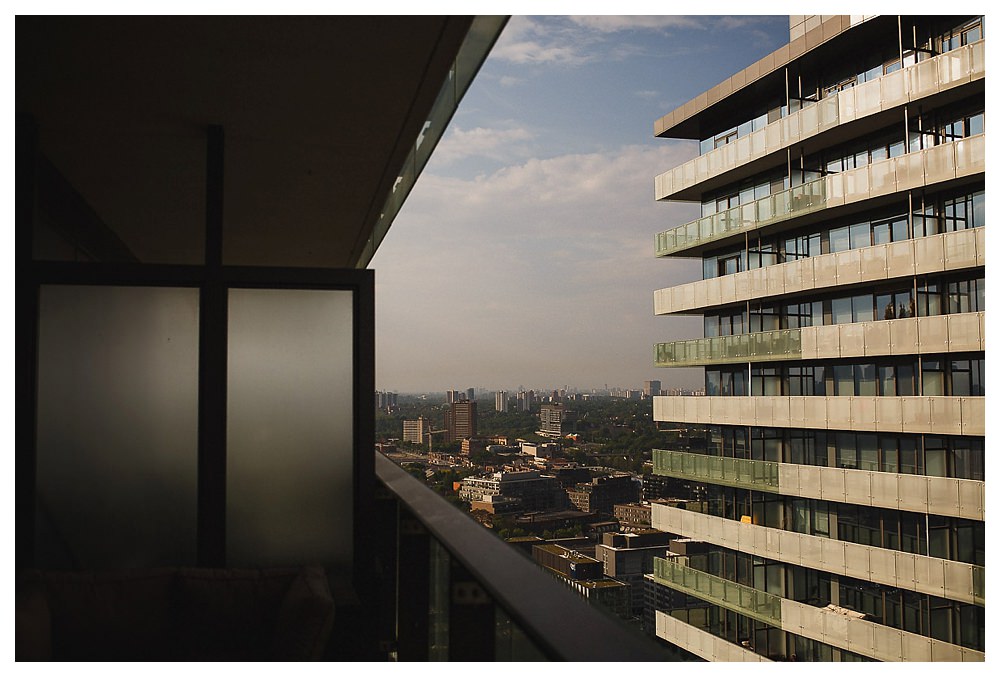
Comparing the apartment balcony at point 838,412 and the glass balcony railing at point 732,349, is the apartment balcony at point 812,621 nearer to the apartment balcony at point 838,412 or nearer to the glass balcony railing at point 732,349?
the apartment balcony at point 838,412

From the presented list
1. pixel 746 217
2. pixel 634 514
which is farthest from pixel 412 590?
pixel 634 514

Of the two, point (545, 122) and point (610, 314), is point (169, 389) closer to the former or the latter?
point (610, 314)

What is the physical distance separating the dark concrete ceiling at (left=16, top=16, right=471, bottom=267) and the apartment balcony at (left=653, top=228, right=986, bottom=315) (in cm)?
1269

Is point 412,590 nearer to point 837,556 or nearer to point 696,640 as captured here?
point 837,556

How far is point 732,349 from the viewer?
18250 mm

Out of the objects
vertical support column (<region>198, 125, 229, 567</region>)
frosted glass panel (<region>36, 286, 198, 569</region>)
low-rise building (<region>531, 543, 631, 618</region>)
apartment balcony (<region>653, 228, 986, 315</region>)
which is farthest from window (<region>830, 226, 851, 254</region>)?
frosted glass panel (<region>36, 286, 198, 569</region>)

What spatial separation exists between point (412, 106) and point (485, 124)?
92.4ft

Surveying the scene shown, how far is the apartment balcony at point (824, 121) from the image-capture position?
43.0ft


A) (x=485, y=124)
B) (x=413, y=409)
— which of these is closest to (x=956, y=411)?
(x=413, y=409)

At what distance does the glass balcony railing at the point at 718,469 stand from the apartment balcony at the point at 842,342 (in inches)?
97.5

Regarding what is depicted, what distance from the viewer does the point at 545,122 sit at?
1289 inches

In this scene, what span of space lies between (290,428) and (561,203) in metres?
29.8

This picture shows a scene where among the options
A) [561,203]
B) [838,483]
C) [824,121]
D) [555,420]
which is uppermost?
[561,203]

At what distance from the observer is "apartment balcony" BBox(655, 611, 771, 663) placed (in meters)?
18.5
